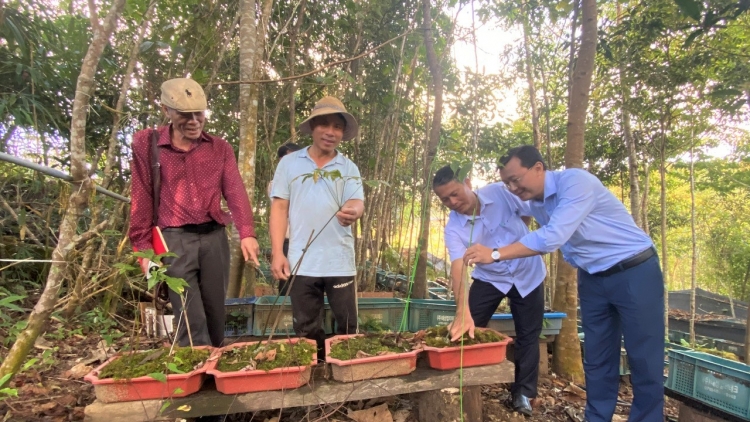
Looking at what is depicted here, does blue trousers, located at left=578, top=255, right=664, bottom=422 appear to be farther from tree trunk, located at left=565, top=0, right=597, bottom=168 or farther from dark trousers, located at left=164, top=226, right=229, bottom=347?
dark trousers, located at left=164, top=226, right=229, bottom=347

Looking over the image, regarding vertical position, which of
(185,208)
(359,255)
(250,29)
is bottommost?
(359,255)

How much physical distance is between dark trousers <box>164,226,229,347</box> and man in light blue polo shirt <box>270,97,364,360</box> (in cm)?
26

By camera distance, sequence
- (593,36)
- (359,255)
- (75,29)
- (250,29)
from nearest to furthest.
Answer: (593,36), (250,29), (75,29), (359,255)

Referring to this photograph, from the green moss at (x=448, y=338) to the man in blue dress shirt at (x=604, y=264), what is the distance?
329mm

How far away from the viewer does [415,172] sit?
4730 millimetres

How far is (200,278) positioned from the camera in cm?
172

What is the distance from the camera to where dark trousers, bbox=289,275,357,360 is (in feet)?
6.13

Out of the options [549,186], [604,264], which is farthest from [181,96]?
[604,264]

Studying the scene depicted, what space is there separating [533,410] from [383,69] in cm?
335

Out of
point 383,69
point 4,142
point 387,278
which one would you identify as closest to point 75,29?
point 4,142

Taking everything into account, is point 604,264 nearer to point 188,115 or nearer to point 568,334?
point 568,334

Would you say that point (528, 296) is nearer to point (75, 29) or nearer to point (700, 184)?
point (75, 29)

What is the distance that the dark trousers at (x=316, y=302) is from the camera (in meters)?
1.87

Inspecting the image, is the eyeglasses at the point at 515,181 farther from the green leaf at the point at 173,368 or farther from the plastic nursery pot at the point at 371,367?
the green leaf at the point at 173,368
